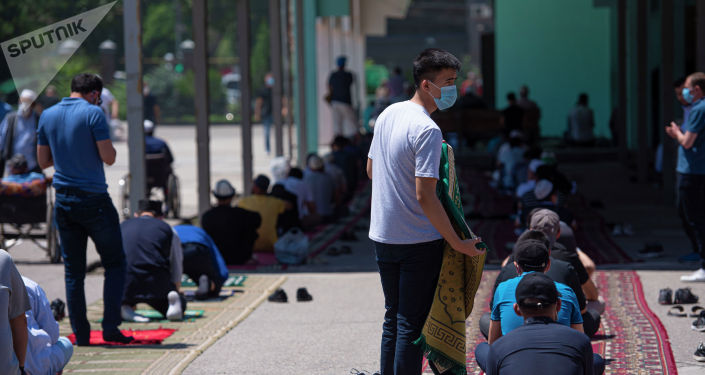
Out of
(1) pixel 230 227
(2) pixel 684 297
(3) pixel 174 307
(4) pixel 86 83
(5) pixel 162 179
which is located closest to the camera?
(4) pixel 86 83

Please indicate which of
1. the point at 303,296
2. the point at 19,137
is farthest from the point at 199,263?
the point at 19,137

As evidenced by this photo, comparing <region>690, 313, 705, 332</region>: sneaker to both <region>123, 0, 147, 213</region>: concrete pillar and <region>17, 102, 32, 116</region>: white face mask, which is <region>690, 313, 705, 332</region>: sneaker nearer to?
<region>123, 0, 147, 213</region>: concrete pillar

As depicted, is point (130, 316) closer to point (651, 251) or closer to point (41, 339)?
point (41, 339)

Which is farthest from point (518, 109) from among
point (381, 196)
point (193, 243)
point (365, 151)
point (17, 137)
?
point (381, 196)

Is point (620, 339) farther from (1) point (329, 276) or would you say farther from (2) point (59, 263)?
(2) point (59, 263)

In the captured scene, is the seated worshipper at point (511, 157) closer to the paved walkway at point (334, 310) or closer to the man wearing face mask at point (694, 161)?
the paved walkway at point (334, 310)

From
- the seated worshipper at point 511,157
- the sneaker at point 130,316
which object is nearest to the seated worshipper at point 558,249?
the sneaker at point 130,316

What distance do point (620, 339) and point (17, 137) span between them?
28.6ft

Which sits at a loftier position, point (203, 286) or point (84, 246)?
point (84, 246)

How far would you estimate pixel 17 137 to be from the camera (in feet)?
45.0

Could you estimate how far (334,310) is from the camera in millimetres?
8758

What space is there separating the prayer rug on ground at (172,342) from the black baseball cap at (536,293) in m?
2.73

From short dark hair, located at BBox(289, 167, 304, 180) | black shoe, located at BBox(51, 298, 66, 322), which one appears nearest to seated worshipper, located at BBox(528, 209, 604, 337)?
black shoe, located at BBox(51, 298, 66, 322)

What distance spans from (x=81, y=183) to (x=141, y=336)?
125 centimetres
